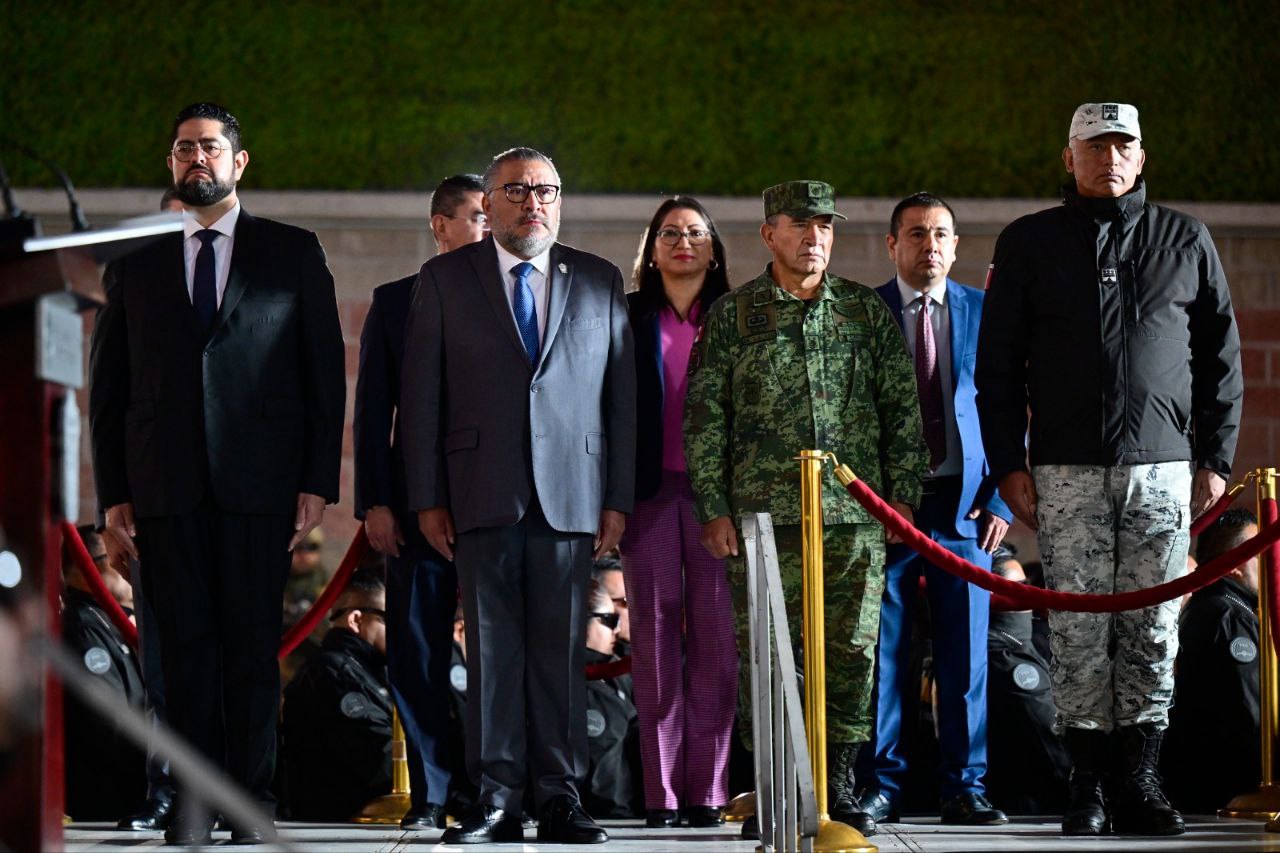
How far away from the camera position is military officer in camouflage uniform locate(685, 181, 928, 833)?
5.00 metres

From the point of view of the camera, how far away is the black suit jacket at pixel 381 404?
18.0 ft

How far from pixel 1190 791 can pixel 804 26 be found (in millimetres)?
4710

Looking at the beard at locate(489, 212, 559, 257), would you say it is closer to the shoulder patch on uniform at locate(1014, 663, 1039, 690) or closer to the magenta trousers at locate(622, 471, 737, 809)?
the magenta trousers at locate(622, 471, 737, 809)

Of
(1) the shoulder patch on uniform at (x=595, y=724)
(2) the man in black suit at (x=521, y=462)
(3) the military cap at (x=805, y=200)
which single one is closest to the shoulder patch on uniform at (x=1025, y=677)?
(1) the shoulder patch on uniform at (x=595, y=724)

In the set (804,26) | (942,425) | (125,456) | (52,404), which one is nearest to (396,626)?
(125,456)

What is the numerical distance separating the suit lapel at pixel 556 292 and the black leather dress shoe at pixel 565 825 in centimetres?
118

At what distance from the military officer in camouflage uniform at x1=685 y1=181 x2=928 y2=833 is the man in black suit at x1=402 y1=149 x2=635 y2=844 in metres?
0.27

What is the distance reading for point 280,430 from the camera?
5004 mm

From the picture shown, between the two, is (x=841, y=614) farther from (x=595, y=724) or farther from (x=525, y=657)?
(x=595, y=724)

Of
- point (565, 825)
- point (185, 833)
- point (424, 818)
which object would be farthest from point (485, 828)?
point (185, 833)

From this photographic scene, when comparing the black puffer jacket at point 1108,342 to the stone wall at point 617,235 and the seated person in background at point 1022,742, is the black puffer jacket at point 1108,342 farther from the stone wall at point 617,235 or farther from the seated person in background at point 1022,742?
the stone wall at point 617,235

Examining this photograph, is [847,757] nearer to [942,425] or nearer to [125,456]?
[942,425]

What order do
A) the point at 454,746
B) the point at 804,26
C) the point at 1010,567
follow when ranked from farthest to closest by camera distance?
the point at 804,26 < the point at 1010,567 < the point at 454,746

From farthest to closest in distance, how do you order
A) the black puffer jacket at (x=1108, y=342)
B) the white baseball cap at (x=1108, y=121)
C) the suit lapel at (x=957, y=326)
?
1. the suit lapel at (x=957, y=326)
2. the white baseball cap at (x=1108, y=121)
3. the black puffer jacket at (x=1108, y=342)
